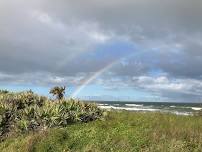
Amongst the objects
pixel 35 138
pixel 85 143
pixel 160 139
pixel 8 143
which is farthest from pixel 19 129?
pixel 160 139

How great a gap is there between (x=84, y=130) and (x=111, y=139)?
6.25 ft

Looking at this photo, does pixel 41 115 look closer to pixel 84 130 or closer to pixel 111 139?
pixel 84 130

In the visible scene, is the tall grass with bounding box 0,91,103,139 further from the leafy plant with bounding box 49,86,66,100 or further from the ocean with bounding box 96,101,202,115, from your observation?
the leafy plant with bounding box 49,86,66,100

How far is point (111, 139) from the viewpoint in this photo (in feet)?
57.8

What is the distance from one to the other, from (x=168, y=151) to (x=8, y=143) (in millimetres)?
7143

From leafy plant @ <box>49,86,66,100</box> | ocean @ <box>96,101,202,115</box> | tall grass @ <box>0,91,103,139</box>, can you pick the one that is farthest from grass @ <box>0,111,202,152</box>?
leafy plant @ <box>49,86,66,100</box>

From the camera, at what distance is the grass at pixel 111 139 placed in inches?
655

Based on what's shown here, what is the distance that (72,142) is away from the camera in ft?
57.7

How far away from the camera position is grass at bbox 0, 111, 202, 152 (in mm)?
16625

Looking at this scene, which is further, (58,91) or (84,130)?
→ (58,91)

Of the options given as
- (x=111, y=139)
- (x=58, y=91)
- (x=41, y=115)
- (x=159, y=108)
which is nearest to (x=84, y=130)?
(x=111, y=139)

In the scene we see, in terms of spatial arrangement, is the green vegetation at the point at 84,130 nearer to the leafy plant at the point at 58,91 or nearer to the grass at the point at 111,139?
the grass at the point at 111,139

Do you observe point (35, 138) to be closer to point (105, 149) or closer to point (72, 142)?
point (72, 142)

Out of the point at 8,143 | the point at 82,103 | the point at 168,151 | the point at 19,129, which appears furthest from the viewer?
the point at 82,103
